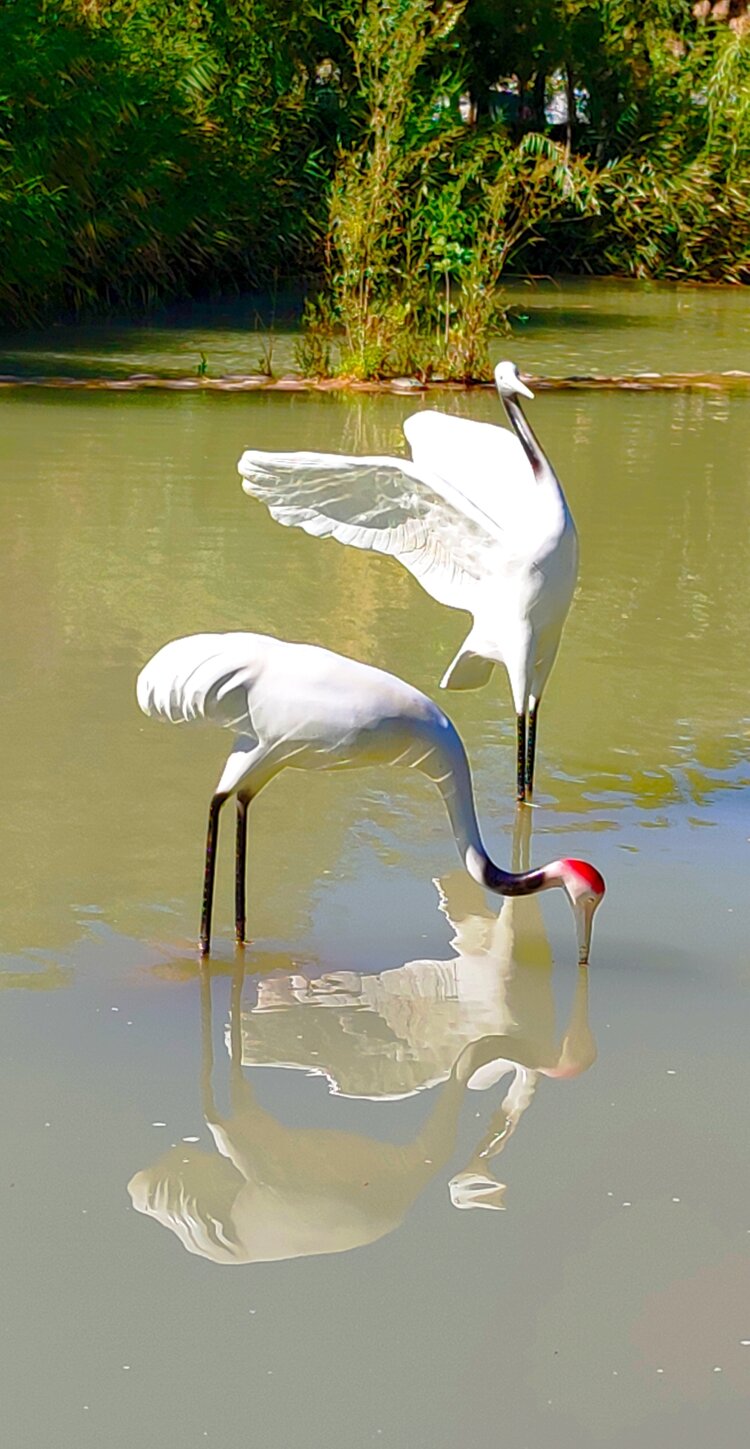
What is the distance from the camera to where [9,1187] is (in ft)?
11.2

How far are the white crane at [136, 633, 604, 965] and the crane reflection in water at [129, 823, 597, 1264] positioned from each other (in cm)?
27

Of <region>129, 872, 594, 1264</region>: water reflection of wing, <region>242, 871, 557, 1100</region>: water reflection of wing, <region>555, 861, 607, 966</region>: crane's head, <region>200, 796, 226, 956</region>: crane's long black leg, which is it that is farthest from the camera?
<region>200, 796, 226, 956</region>: crane's long black leg

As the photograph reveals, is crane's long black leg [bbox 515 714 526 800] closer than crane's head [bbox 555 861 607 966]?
No

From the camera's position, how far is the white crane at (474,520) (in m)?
5.22

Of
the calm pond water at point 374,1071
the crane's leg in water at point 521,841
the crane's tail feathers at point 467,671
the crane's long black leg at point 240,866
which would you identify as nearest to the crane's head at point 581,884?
the calm pond water at point 374,1071

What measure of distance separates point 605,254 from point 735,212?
1.35 metres

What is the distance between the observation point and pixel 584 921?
4.21 metres

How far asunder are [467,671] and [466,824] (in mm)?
1416

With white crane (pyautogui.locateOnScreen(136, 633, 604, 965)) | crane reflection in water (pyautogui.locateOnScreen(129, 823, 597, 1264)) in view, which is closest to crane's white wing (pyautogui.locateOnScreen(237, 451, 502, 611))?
crane reflection in water (pyautogui.locateOnScreen(129, 823, 597, 1264))

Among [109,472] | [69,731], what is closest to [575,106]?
[109,472]

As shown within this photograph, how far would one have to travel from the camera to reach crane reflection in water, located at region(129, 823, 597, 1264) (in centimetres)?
339

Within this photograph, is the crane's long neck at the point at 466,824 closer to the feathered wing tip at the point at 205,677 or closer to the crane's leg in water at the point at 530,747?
the feathered wing tip at the point at 205,677

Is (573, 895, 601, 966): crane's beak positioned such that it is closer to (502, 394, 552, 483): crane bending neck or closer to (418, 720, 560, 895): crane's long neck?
(418, 720, 560, 895): crane's long neck

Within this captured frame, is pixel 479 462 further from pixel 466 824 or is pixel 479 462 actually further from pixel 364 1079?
pixel 364 1079
